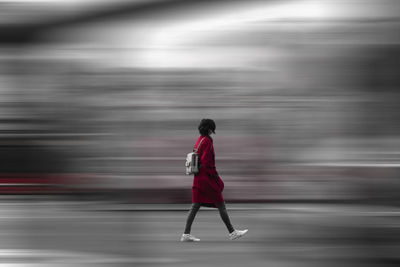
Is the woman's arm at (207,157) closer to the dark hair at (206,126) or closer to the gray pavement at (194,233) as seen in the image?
the dark hair at (206,126)

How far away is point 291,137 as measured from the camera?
9.23 meters

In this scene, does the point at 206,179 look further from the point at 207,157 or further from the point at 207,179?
the point at 207,157

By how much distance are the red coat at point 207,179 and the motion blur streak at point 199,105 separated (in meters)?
2.69

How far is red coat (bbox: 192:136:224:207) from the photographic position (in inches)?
246

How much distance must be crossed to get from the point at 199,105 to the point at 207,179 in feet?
10.5

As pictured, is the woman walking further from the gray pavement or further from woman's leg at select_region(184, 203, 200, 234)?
the gray pavement

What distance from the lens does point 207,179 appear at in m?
6.30

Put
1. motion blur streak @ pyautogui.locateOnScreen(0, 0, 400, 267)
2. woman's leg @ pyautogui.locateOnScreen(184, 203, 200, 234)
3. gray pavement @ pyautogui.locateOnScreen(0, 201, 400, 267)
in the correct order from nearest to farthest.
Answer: gray pavement @ pyautogui.locateOnScreen(0, 201, 400, 267) → woman's leg @ pyautogui.locateOnScreen(184, 203, 200, 234) → motion blur streak @ pyautogui.locateOnScreen(0, 0, 400, 267)

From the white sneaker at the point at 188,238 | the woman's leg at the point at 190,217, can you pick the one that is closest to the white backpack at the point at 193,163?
the woman's leg at the point at 190,217

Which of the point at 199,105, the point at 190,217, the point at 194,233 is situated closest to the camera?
the point at 190,217

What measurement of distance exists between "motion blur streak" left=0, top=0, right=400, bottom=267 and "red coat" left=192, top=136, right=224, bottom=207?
2688 mm

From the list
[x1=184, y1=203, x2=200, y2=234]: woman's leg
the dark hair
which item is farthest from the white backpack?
[x1=184, y1=203, x2=200, y2=234]: woman's leg

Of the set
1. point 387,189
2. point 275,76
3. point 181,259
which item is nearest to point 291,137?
point 275,76

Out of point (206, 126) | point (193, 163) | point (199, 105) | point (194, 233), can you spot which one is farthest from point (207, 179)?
point (199, 105)
